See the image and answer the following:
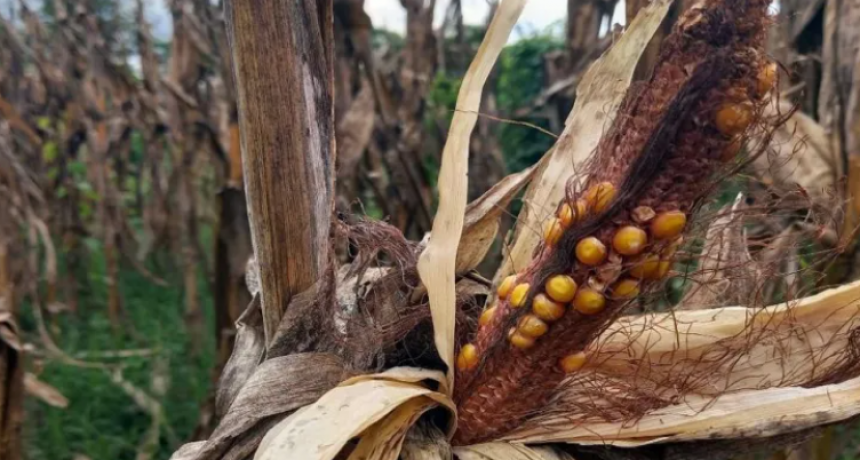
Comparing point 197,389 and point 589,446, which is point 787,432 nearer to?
point 589,446

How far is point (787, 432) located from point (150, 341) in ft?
6.44

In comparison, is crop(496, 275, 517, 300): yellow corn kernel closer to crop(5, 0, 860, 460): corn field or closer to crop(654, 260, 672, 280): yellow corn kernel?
crop(5, 0, 860, 460): corn field

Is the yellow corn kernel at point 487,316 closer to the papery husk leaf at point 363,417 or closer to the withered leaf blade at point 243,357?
the papery husk leaf at point 363,417

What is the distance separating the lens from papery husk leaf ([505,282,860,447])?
524 millimetres

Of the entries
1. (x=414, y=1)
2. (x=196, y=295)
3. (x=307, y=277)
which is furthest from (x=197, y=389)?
(x=307, y=277)

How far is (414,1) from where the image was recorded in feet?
6.84

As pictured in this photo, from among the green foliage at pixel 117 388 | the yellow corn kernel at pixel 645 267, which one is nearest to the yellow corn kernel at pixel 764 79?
the yellow corn kernel at pixel 645 267

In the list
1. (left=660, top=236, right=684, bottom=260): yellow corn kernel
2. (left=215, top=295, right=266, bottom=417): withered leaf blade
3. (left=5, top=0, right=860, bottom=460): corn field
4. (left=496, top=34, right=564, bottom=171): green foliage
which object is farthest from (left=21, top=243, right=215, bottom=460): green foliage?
(left=496, top=34, right=564, bottom=171): green foliage

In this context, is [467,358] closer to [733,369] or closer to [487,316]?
[487,316]

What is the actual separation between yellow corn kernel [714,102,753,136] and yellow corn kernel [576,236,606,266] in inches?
3.8

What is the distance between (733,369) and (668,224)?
0.74 ft

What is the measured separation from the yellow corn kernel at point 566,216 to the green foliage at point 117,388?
1388mm

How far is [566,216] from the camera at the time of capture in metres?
0.45

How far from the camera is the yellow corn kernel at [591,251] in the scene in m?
0.43
